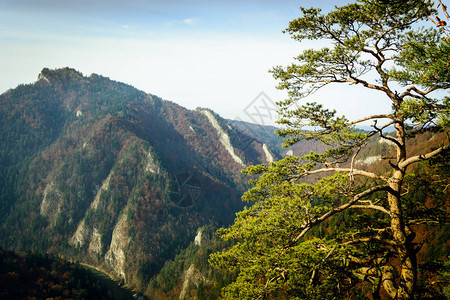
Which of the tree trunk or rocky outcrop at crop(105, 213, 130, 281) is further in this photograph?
rocky outcrop at crop(105, 213, 130, 281)

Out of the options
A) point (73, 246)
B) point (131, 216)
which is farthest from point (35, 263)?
point (73, 246)

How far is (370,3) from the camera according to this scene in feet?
25.4

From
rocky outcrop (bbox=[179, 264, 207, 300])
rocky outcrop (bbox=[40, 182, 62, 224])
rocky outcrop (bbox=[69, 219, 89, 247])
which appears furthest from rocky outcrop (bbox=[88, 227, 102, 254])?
rocky outcrop (bbox=[179, 264, 207, 300])

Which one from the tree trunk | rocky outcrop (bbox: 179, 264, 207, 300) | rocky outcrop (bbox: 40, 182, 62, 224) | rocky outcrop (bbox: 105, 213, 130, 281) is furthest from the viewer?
rocky outcrop (bbox: 40, 182, 62, 224)

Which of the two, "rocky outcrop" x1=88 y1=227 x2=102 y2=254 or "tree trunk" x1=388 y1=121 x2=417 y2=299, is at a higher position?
"tree trunk" x1=388 y1=121 x2=417 y2=299

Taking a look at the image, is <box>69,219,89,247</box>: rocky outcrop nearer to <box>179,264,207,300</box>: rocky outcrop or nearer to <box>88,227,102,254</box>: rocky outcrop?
<box>88,227,102,254</box>: rocky outcrop

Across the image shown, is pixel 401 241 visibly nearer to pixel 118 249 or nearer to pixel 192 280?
pixel 192 280

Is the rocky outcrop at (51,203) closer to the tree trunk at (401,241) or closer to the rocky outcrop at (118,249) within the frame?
the rocky outcrop at (118,249)

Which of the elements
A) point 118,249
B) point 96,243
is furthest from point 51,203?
point 118,249

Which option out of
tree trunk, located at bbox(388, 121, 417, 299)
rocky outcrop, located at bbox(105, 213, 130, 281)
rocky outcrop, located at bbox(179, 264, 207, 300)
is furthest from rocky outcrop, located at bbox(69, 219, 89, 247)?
tree trunk, located at bbox(388, 121, 417, 299)

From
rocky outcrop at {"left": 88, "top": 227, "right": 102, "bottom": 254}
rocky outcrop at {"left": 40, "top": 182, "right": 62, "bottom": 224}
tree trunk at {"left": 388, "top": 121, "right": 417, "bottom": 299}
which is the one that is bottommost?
rocky outcrop at {"left": 88, "top": 227, "right": 102, "bottom": 254}

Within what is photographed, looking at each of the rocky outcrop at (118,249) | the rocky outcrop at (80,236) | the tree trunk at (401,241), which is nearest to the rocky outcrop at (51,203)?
the rocky outcrop at (80,236)

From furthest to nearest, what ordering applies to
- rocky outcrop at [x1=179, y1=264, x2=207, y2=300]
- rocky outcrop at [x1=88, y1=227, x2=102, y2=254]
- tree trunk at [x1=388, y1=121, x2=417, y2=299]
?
rocky outcrop at [x1=88, y1=227, x2=102, y2=254]
rocky outcrop at [x1=179, y1=264, x2=207, y2=300]
tree trunk at [x1=388, y1=121, x2=417, y2=299]

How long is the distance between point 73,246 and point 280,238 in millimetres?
188795
